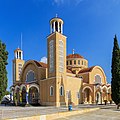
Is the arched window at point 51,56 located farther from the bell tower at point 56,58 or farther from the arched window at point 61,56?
the arched window at point 61,56

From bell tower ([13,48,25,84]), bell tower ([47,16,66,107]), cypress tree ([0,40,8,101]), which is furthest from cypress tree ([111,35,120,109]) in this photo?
bell tower ([13,48,25,84])

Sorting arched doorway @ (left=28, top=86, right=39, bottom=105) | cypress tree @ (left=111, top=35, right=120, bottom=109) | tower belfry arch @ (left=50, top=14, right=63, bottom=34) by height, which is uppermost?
tower belfry arch @ (left=50, top=14, right=63, bottom=34)

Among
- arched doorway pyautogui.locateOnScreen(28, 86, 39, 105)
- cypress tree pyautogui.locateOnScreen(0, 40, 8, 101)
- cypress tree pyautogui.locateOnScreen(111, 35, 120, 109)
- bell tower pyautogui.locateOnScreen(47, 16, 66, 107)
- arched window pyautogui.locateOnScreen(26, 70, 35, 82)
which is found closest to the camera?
cypress tree pyautogui.locateOnScreen(0, 40, 8, 101)

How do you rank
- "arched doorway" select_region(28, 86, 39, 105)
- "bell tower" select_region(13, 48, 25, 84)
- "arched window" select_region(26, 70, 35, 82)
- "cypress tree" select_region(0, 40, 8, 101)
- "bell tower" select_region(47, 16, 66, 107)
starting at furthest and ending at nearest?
1. "bell tower" select_region(13, 48, 25, 84)
2. "arched window" select_region(26, 70, 35, 82)
3. "arched doorway" select_region(28, 86, 39, 105)
4. "bell tower" select_region(47, 16, 66, 107)
5. "cypress tree" select_region(0, 40, 8, 101)

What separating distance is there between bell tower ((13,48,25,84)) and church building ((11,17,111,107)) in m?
6.40

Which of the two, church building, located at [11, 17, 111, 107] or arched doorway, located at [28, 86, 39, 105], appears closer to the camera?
church building, located at [11, 17, 111, 107]

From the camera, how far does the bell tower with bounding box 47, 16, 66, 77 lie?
37.9 m

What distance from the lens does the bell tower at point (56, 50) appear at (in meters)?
37.9

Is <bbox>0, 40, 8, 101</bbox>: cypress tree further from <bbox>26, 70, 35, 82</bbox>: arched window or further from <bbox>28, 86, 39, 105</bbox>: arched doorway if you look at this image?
<bbox>26, 70, 35, 82</bbox>: arched window

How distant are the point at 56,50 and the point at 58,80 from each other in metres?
5.31

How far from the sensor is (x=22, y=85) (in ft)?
137

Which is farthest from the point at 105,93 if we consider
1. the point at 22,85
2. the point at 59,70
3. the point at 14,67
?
the point at 14,67

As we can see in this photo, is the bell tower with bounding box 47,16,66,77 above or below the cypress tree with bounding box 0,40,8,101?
above

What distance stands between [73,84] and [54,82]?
5.82m
